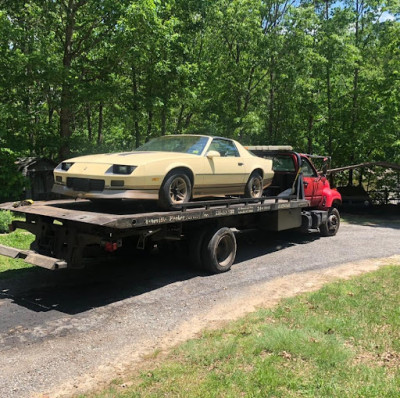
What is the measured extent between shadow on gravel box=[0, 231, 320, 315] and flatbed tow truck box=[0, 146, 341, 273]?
0.43m

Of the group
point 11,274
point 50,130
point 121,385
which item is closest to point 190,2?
point 50,130

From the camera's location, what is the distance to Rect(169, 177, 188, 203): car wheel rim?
6265mm

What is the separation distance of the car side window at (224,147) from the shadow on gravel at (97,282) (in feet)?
6.58

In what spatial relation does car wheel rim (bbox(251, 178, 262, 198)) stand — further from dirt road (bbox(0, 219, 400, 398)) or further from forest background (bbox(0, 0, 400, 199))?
forest background (bbox(0, 0, 400, 199))

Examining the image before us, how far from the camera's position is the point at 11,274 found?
22.1 feet

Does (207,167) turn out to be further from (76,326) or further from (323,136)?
(323,136)

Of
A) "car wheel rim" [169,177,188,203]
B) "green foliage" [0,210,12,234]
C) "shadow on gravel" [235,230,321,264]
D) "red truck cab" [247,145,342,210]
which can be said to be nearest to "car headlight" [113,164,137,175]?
"car wheel rim" [169,177,188,203]

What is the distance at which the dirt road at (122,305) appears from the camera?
379cm

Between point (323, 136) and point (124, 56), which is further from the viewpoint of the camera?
point (323, 136)

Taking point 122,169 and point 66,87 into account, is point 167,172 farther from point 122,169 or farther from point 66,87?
point 66,87

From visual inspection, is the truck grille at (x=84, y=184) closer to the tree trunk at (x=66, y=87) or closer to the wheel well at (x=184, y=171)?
the wheel well at (x=184, y=171)

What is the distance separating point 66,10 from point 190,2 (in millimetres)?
4912

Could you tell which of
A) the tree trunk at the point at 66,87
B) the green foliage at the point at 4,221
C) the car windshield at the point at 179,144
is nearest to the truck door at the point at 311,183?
the car windshield at the point at 179,144

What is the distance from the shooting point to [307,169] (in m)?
10.5
